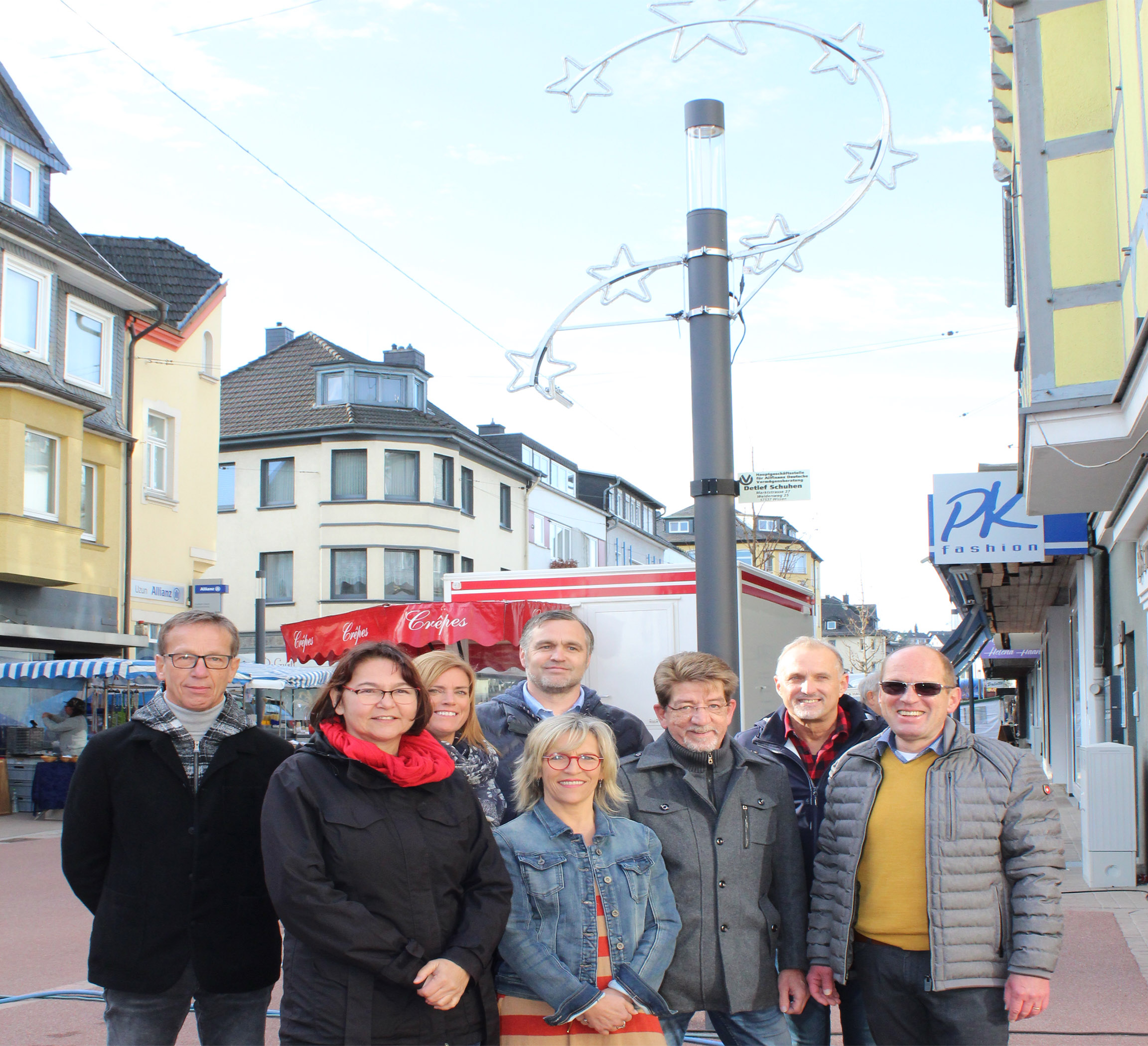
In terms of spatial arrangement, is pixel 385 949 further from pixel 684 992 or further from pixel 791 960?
pixel 791 960

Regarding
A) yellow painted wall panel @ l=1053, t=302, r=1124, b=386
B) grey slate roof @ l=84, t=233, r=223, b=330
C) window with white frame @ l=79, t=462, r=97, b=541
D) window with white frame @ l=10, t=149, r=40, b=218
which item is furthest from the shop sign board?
grey slate roof @ l=84, t=233, r=223, b=330

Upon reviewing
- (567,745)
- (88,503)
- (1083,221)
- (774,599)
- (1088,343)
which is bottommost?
(567,745)

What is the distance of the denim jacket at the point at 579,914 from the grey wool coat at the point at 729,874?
0.09m

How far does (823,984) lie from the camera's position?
3.64m

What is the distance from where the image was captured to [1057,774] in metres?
20.6

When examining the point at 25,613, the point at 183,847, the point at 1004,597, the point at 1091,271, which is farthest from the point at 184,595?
the point at 183,847

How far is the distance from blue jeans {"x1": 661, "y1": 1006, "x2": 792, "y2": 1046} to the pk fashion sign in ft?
27.5

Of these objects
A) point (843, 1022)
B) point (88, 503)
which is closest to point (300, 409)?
point (88, 503)

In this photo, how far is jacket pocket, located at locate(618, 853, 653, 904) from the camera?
138 inches

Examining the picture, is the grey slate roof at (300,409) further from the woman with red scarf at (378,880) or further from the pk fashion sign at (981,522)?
the woman with red scarf at (378,880)

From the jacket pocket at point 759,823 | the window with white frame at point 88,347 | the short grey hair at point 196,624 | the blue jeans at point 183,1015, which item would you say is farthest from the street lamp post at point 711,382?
the window with white frame at point 88,347

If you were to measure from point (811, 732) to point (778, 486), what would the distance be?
275 centimetres

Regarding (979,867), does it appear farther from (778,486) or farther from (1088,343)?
(1088,343)

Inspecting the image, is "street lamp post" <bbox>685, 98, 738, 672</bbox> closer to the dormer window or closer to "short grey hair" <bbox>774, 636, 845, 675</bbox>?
"short grey hair" <bbox>774, 636, 845, 675</bbox>
